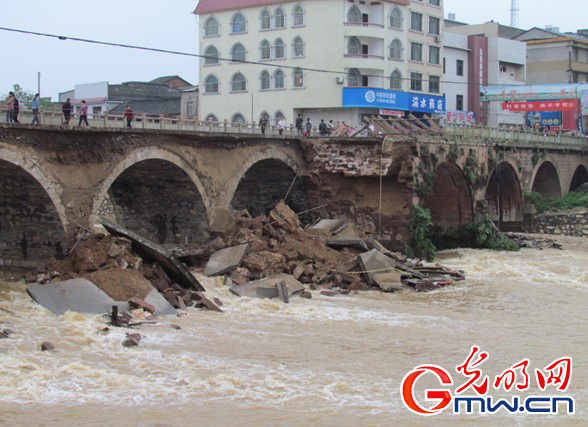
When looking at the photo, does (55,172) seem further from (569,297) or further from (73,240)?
(569,297)

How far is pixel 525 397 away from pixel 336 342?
185 inches

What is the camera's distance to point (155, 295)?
20.5 m

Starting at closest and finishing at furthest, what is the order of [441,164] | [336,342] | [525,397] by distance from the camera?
[525,397] → [336,342] → [441,164]

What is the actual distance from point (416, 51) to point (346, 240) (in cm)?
2582

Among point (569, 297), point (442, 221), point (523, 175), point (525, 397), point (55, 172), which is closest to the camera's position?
point (525, 397)

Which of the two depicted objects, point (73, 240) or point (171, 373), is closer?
point (171, 373)

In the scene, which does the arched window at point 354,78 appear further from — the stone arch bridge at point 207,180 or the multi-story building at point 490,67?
the stone arch bridge at point 207,180

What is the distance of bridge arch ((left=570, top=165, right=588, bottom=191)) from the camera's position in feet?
170

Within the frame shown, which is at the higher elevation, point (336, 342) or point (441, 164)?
point (441, 164)

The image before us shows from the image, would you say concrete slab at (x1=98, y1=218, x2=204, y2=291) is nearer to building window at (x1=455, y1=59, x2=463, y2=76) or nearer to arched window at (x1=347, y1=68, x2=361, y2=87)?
arched window at (x1=347, y1=68, x2=361, y2=87)

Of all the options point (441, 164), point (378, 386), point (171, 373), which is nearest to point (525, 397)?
point (378, 386)

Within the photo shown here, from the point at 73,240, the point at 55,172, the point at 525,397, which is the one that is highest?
the point at 55,172

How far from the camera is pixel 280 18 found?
47.8 meters

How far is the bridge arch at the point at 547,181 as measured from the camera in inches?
1876
